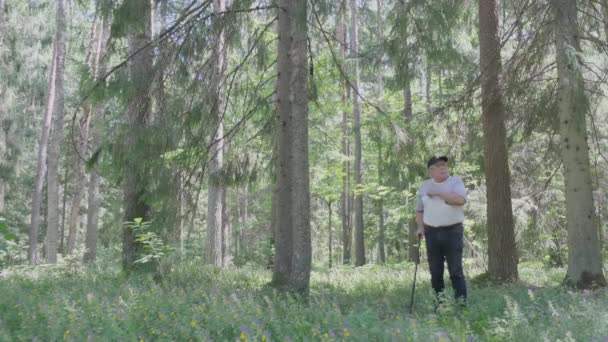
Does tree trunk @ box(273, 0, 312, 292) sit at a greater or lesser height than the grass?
greater

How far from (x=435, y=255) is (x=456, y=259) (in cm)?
28

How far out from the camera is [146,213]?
8.98m

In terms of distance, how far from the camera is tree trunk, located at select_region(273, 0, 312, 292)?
21.7ft

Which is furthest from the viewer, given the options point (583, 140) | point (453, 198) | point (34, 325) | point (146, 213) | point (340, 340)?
point (146, 213)

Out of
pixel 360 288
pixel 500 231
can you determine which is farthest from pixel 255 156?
pixel 500 231

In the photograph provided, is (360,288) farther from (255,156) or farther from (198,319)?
(198,319)

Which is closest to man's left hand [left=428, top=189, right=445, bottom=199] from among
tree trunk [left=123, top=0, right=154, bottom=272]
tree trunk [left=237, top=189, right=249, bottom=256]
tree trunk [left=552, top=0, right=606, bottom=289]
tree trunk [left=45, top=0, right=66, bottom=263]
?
tree trunk [left=552, top=0, right=606, bottom=289]

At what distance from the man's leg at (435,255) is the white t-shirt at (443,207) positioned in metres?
0.12

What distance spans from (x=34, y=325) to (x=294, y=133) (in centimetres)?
361

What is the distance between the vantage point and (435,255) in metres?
6.05

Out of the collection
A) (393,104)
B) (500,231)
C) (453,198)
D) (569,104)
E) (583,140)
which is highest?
(393,104)

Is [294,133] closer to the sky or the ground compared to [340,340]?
closer to the sky

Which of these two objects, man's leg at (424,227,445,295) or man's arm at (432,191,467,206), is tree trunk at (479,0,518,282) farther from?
man's arm at (432,191,467,206)

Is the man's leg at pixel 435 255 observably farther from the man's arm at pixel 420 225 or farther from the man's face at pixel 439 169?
the man's face at pixel 439 169
